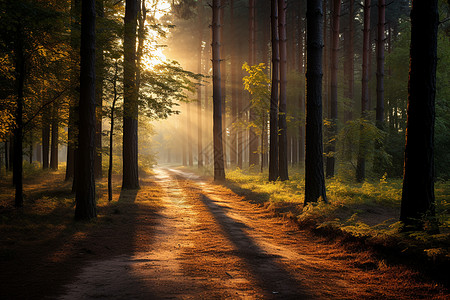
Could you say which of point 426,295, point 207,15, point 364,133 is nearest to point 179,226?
point 426,295

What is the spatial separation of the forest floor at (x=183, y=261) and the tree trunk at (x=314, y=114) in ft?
4.85

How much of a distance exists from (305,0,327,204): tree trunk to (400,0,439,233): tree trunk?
134 inches

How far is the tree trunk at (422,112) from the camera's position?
545 cm

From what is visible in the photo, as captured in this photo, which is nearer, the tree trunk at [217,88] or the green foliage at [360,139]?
the green foliage at [360,139]

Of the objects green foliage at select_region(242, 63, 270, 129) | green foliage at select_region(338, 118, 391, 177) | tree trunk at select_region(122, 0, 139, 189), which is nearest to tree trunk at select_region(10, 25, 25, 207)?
tree trunk at select_region(122, 0, 139, 189)

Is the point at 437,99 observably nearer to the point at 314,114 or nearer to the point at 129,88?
the point at 314,114

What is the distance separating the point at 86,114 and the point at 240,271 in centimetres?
630

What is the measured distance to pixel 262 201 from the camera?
1176 cm

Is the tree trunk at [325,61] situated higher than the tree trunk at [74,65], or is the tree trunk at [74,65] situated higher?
the tree trunk at [325,61]

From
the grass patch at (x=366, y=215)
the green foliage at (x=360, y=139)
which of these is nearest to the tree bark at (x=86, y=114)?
the grass patch at (x=366, y=215)

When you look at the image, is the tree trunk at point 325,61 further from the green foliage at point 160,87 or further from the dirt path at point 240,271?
the dirt path at point 240,271

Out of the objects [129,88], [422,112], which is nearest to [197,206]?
[129,88]

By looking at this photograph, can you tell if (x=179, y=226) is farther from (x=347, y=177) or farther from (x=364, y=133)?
(x=347, y=177)

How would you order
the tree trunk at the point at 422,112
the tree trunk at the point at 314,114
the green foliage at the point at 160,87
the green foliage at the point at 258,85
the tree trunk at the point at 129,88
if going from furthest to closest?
the green foliage at the point at 258,85, the green foliage at the point at 160,87, the tree trunk at the point at 129,88, the tree trunk at the point at 314,114, the tree trunk at the point at 422,112
